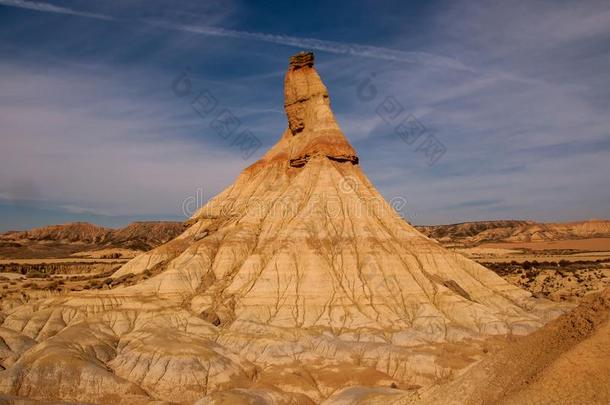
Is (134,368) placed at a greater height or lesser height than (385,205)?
lesser

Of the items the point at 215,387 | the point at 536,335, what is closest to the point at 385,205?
the point at 215,387

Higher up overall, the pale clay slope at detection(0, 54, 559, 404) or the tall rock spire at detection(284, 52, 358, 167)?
the tall rock spire at detection(284, 52, 358, 167)

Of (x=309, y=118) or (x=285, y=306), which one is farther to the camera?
(x=309, y=118)

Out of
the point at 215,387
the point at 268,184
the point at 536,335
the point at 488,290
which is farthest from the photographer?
the point at 268,184

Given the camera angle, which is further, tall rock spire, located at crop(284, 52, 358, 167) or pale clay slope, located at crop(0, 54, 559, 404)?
tall rock spire, located at crop(284, 52, 358, 167)

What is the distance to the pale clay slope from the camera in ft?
143

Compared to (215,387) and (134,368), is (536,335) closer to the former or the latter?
(215,387)

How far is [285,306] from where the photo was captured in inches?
2320

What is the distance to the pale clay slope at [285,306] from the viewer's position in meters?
43.5

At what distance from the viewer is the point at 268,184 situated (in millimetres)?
84750

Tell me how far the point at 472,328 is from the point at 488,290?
12272 mm

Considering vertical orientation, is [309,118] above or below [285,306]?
above

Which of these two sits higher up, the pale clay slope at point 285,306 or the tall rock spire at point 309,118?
the tall rock spire at point 309,118

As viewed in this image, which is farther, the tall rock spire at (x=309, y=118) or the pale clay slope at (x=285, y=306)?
the tall rock spire at (x=309, y=118)
